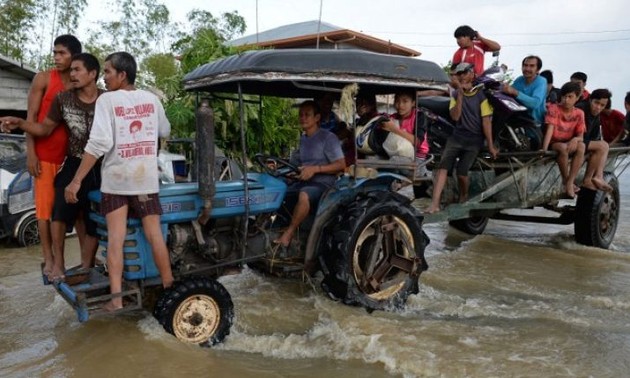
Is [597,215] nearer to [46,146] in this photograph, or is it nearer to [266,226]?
[266,226]

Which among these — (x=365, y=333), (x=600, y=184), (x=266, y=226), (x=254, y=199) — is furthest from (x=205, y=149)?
(x=600, y=184)

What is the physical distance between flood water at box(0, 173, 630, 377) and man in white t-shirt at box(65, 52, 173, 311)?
1.82 feet

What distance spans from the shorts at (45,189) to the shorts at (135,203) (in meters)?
0.81

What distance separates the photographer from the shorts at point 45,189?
4594 mm

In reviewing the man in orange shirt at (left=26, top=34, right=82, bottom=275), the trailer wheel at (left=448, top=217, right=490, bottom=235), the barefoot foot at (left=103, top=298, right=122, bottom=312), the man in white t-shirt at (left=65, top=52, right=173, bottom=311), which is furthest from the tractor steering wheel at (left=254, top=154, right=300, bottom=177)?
the trailer wheel at (left=448, top=217, right=490, bottom=235)

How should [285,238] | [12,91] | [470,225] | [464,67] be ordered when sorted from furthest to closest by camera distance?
[12,91], [470,225], [464,67], [285,238]

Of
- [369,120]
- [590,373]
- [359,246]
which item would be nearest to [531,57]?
[369,120]

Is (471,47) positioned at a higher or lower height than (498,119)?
higher

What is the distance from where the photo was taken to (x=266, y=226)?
17.0 ft

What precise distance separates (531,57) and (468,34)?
86cm

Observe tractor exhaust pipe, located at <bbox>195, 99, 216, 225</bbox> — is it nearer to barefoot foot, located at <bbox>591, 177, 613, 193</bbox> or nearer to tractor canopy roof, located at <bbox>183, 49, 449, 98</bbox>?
tractor canopy roof, located at <bbox>183, 49, 449, 98</bbox>

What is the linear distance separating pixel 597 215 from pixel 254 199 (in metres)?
5.70

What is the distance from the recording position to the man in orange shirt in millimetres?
4578

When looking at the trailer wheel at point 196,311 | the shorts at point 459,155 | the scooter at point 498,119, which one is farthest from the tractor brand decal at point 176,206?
the shorts at point 459,155
